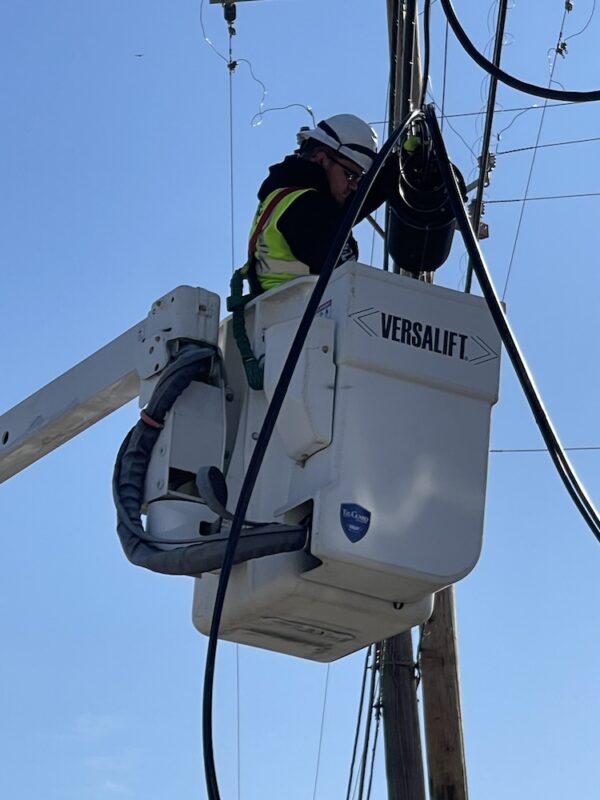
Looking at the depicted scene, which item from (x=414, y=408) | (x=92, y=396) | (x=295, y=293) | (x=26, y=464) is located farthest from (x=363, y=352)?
(x=26, y=464)

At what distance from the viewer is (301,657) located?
5137 millimetres

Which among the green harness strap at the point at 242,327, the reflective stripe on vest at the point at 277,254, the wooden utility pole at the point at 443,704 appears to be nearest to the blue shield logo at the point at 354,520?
the green harness strap at the point at 242,327

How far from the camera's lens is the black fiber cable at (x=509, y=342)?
4.30m

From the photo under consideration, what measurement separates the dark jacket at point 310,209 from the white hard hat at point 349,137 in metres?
0.16

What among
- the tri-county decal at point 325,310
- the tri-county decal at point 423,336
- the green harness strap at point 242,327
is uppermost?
the green harness strap at point 242,327

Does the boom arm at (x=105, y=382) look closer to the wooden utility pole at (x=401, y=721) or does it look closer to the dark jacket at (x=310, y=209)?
the dark jacket at (x=310, y=209)

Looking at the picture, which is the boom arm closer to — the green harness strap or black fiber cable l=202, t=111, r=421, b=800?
the green harness strap

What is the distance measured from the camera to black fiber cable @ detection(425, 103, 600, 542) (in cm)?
430

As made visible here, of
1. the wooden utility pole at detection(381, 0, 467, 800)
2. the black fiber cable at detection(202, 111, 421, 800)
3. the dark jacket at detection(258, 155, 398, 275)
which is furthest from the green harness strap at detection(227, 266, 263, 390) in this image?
the wooden utility pole at detection(381, 0, 467, 800)

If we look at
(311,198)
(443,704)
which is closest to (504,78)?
(311,198)

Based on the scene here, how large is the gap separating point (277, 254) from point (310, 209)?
0.19 metres

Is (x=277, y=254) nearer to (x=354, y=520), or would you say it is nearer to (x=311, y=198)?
(x=311, y=198)

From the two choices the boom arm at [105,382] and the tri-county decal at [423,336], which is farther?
the boom arm at [105,382]

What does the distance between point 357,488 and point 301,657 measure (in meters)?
0.96
